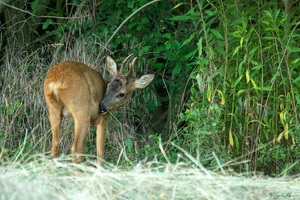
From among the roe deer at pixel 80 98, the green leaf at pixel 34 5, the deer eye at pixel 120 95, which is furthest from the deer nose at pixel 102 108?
the green leaf at pixel 34 5

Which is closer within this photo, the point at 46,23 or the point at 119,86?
the point at 119,86

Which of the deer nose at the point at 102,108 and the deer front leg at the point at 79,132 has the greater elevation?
the deer nose at the point at 102,108

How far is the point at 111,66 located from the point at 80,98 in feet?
3.53

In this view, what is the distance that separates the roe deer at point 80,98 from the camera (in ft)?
30.2

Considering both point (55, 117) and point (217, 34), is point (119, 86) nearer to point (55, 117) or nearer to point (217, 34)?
point (55, 117)

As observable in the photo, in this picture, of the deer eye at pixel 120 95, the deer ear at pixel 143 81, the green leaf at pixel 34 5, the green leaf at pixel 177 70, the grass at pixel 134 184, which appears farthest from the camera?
the green leaf at pixel 177 70

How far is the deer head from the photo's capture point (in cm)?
1004

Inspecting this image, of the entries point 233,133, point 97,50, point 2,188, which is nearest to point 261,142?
point 233,133

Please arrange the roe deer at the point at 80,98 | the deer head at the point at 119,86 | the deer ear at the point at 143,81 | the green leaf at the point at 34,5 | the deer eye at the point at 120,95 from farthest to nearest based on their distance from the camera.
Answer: the green leaf at the point at 34,5
the deer ear at the point at 143,81
the deer eye at the point at 120,95
the deer head at the point at 119,86
the roe deer at the point at 80,98

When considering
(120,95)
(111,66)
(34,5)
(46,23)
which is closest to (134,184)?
(120,95)

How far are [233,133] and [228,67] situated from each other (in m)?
0.69

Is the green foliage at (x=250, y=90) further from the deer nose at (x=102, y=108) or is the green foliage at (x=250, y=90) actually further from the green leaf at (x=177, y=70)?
the green leaf at (x=177, y=70)

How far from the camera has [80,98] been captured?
9336 mm

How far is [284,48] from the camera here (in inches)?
335
